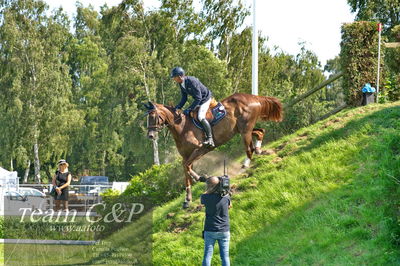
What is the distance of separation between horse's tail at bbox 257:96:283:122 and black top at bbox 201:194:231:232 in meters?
4.89

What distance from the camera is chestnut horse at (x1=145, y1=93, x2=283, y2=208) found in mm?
11234

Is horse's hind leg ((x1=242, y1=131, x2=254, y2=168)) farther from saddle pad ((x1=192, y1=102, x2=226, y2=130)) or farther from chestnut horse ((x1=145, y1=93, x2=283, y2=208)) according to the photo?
saddle pad ((x1=192, y1=102, x2=226, y2=130))

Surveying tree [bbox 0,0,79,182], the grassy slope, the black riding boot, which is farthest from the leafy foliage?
tree [bbox 0,0,79,182]

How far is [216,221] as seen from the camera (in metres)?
7.72

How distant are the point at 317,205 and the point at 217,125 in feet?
10.3

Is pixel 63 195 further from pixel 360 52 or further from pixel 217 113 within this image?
pixel 360 52

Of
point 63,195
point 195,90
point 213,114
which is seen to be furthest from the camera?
point 63,195

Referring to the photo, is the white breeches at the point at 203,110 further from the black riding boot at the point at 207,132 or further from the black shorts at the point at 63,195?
the black shorts at the point at 63,195

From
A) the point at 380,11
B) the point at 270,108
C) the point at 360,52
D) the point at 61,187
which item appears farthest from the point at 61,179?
the point at 380,11

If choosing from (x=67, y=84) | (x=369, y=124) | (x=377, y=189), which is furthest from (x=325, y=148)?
(x=67, y=84)

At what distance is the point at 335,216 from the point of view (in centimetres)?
883

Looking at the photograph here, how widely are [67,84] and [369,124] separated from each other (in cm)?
3459

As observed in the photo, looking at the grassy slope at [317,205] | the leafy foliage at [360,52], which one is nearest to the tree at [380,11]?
the leafy foliage at [360,52]

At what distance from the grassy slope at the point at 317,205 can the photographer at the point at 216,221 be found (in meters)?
1.14
